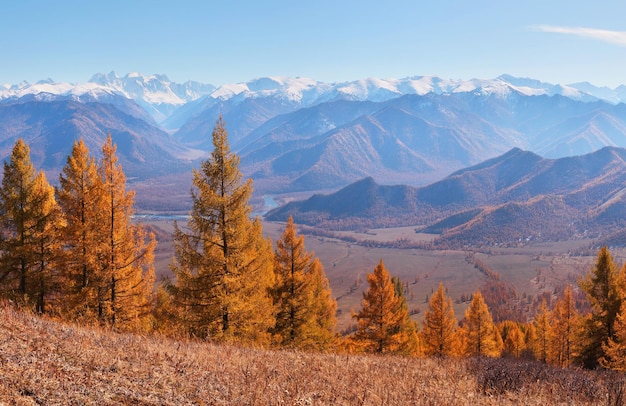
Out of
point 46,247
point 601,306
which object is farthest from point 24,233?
point 601,306

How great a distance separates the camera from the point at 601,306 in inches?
1205

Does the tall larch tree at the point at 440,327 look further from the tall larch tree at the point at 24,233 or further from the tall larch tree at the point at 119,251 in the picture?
the tall larch tree at the point at 24,233

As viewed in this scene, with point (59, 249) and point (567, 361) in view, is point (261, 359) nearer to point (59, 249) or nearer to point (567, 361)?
point (59, 249)

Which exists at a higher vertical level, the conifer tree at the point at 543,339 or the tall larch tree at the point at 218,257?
the tall larch tree at the point at 218,257

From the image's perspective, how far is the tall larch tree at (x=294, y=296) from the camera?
25484 millimetres

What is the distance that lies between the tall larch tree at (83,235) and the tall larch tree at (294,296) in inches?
401

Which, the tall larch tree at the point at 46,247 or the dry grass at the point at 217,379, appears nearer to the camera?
the dry grass at the point at 217,379

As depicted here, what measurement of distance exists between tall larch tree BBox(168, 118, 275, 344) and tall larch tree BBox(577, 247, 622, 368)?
1056 inches

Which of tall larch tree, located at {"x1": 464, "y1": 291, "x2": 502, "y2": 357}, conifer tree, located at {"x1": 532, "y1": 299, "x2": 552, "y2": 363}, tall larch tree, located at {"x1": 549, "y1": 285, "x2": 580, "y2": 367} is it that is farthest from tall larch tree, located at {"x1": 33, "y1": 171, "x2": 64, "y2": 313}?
conifer tree, located at {"x1": 532, "y1": 299, "x2": 552, "y2": 363}

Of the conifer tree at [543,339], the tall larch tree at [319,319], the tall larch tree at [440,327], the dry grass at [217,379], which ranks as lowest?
the conifer tree at [543,339]

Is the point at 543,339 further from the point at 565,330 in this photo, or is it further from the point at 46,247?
the point at 46,247

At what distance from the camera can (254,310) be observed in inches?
756

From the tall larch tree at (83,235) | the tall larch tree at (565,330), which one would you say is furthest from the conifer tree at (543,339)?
the tall larch tree at (83,235)

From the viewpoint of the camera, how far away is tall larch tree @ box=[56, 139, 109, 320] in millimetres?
20141
